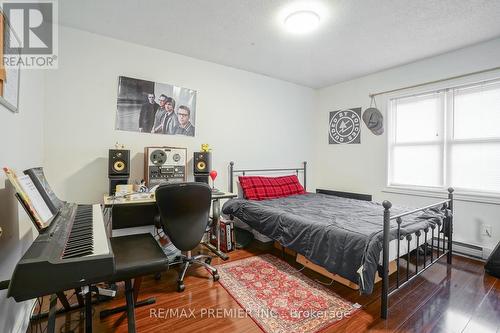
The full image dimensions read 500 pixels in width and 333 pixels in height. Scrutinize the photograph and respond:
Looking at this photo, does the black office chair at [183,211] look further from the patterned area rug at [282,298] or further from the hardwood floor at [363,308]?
the patterned area rug at [282,298]

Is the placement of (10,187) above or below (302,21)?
below

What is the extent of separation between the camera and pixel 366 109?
3666 millimetres

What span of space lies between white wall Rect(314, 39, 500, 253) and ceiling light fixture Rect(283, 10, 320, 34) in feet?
5.90

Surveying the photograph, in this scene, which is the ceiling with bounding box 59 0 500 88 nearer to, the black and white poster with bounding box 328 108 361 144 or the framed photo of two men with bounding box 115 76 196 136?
the framed photo of two men with bounding box 115 76 196 136

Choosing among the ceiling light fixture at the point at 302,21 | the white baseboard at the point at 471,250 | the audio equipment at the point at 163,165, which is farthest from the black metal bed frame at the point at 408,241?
the ceiling light fixture at the point at 302,21

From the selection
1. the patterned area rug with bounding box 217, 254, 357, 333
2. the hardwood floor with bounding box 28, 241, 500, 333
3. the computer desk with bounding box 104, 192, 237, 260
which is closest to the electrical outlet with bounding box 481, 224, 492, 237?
the hardwood floor with bounding box 28, 241, 500, 333

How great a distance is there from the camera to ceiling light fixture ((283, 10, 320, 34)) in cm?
205

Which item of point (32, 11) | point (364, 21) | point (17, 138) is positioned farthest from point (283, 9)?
point (17, 138)

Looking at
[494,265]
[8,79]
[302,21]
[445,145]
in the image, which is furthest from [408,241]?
[8,79]

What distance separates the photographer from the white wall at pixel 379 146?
2617 millimetres

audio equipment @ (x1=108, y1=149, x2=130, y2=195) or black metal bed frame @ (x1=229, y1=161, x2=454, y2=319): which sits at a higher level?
audio equipment @ (x1=108, y1=149, x2=130, y2=195)

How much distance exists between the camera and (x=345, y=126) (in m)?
3.97

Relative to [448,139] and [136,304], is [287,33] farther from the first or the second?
[136,304]

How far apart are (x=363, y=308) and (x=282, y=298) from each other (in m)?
0.61
